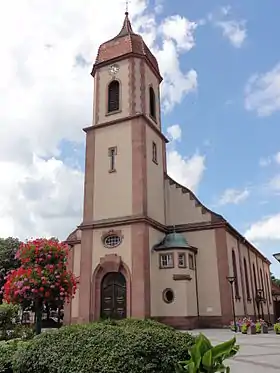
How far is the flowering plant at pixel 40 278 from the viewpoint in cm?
1300

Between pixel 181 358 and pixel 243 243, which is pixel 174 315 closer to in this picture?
pixel 243 243

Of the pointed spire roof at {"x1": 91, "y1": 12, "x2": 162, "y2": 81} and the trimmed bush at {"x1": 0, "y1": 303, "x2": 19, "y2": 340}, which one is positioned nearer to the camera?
the trimmed bush at {"x1": 0, "y1": 303, "x2": 19, "y2": 340}

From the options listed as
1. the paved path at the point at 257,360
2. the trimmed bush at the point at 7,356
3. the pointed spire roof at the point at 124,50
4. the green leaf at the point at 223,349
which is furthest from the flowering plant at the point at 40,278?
the pointed spire roof at the point at 124,50

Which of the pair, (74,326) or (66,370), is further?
(74,326)

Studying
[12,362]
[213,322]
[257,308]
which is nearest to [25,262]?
[12,362]

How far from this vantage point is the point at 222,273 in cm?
2608

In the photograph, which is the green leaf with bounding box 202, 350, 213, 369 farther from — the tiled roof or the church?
the tiled roof

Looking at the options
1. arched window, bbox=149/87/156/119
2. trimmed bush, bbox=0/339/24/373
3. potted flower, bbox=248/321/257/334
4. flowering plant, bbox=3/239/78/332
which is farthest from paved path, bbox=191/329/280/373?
arched window, bbox=149/87/156/119

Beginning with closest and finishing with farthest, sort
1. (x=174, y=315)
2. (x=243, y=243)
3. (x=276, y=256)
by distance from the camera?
(x=276, y=256) → (x=174, y=315) → (x=243, y=243)

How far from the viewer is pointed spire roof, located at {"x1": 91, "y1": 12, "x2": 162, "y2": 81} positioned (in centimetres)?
3014

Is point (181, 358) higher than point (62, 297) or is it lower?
lower

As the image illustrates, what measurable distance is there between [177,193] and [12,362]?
22.2 m

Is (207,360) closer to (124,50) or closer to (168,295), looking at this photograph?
(168,295)

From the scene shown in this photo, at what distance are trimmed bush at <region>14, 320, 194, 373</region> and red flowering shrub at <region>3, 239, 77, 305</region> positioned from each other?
5.29 m
